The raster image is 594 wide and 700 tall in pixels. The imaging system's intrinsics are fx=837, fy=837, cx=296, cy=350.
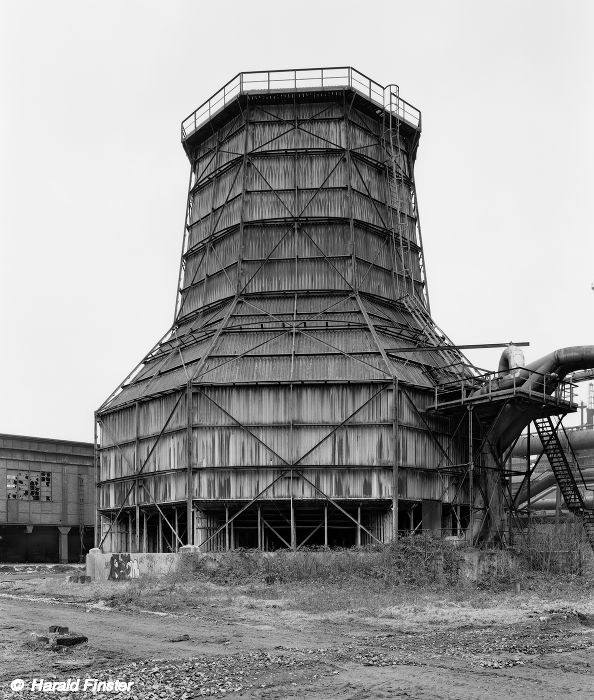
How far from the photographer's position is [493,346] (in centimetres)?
3519

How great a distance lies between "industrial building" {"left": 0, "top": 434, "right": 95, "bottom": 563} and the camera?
→ 59094mm

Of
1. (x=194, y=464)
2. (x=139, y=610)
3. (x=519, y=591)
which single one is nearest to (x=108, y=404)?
(x=194, y=464)

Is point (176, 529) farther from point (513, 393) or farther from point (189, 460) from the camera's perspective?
point (513, 393)

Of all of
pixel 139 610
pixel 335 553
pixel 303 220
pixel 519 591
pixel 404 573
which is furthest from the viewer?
pixel 303 220

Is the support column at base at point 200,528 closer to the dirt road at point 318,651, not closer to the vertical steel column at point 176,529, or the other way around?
the vertical steel column at point 176,529

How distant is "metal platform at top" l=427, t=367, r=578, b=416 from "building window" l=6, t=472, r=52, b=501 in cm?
3482

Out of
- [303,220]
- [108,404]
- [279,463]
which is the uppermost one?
[303,220]

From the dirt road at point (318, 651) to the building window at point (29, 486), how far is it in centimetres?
3542

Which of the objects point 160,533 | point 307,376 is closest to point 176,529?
point 160,533

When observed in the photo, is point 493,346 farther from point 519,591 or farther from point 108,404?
point 108,404

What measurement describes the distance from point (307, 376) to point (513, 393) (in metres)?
8.61

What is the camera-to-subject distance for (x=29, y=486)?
60000mm

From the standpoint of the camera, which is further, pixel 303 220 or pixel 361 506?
pixel 303 220

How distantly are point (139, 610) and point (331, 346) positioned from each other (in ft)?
51.7
